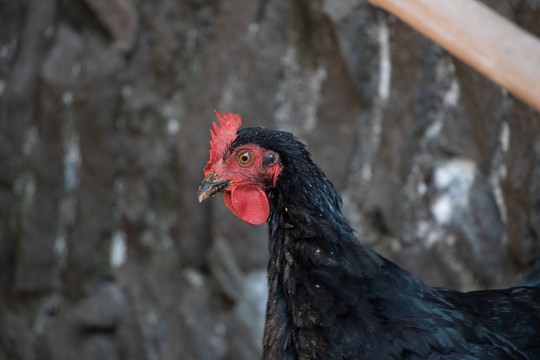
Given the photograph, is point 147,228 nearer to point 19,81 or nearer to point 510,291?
point 19,81

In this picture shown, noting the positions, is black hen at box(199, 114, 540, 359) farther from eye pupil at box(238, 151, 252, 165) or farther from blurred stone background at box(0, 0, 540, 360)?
blurred stone background at box(0, 0, 540, 360)

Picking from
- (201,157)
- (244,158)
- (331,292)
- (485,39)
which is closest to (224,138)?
(244,158)

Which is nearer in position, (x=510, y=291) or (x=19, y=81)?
(x=510, y=291)

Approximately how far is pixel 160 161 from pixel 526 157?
56.2 inches

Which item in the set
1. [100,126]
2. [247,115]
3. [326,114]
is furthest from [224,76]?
[100,126]

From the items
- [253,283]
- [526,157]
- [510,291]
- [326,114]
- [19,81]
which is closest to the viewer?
[510,291]

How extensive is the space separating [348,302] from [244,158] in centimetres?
41

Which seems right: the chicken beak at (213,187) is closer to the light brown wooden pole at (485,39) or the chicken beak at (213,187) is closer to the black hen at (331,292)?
the black hen at (331,292)

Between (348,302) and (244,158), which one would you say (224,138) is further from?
(348,302)

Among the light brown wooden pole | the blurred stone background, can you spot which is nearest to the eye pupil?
the light brown wooden pole

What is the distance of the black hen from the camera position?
1.19 metres

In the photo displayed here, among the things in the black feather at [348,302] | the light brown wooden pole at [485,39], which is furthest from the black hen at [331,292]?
the light brown wooden pole at [485,39]

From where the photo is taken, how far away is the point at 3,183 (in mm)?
2879

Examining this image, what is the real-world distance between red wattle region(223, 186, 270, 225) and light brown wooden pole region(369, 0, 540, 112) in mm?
524
